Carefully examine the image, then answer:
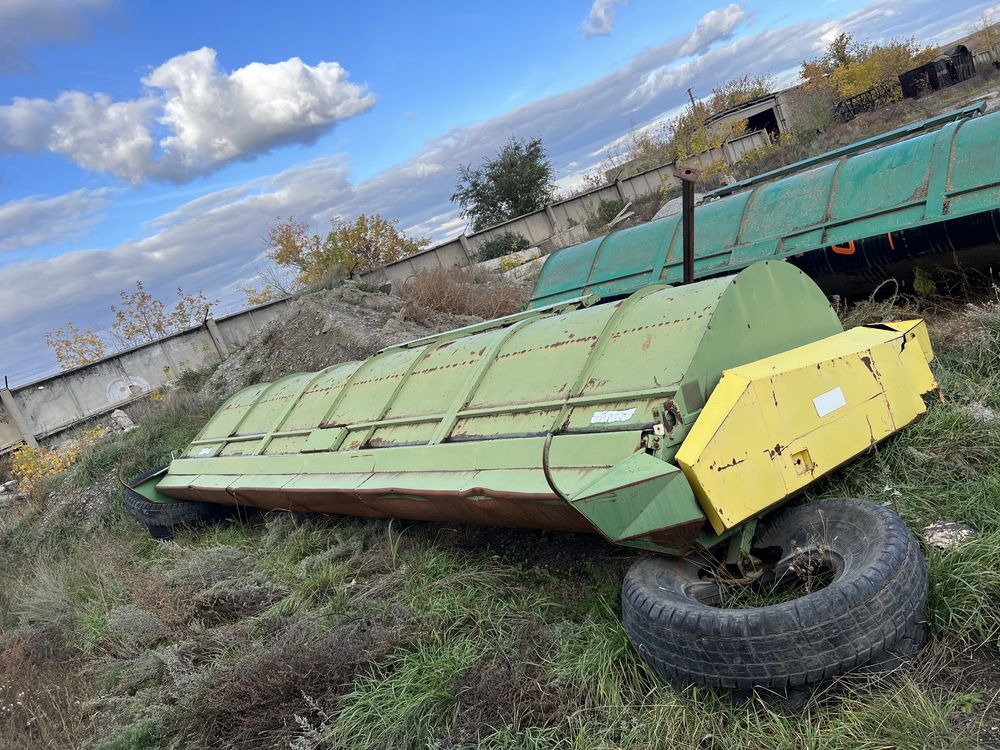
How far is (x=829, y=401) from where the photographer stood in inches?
124

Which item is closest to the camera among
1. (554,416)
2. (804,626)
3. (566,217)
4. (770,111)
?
(804,626)

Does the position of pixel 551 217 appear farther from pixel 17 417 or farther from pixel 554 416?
pixel 554 416

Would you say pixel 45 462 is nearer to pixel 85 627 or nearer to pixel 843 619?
pixel 85 627

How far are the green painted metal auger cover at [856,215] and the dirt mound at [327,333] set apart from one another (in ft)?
13.0

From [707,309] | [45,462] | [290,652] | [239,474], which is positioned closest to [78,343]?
[45,462]

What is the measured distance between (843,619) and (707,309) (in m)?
1.50

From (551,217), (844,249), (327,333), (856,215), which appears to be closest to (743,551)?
(844,249)

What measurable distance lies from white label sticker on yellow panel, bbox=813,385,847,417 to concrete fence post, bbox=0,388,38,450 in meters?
16.6

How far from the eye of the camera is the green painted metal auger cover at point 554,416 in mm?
2840

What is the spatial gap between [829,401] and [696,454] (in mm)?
880

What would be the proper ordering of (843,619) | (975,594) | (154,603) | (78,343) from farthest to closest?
(78,343) < (154,603) < (975,594) < (843,619)

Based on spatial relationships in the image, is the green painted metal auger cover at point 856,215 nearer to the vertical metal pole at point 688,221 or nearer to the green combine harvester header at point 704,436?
the green combine harvester header at point 704,436

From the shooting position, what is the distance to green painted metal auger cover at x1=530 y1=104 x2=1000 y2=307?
5.32 meters

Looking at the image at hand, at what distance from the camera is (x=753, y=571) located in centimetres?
301
